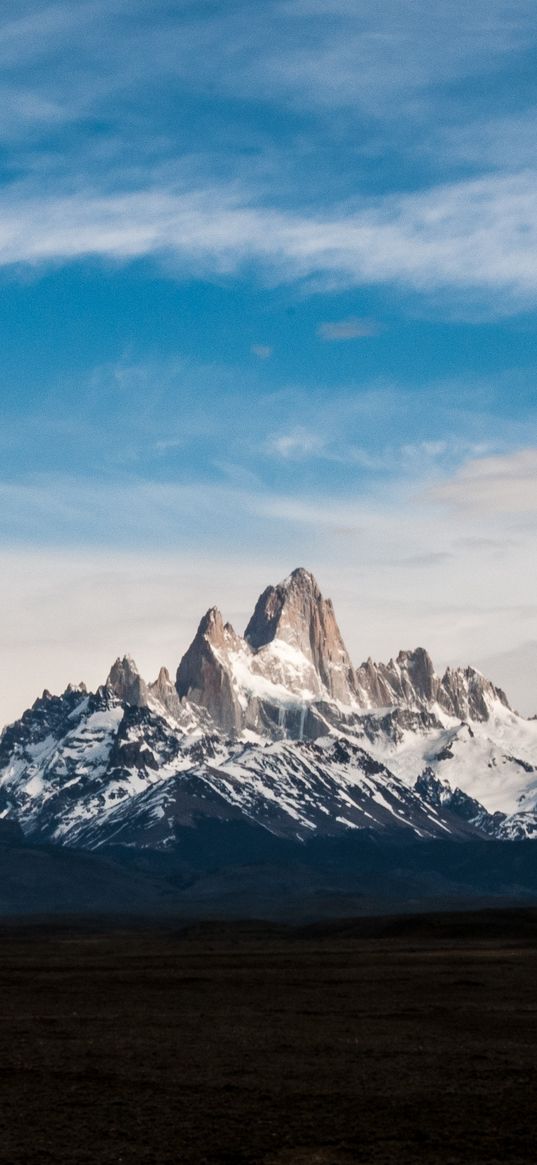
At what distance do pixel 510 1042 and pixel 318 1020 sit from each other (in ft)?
45.5

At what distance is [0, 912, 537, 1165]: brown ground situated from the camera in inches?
1635

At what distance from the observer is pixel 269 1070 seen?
55688mm

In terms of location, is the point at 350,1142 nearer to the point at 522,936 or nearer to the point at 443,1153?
the point at 443,1153

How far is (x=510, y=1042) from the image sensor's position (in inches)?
2566

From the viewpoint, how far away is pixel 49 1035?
6738 centimetres

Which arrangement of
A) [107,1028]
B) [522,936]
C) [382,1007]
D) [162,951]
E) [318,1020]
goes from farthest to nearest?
1. [522,936]
2. [162,951]
3. [382,1007]
4. [318,1020]
5. [107,1028]

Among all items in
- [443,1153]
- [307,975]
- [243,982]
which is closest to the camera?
[443,1153]

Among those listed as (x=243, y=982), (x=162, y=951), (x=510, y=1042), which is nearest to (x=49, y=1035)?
(x=510, y=1042)

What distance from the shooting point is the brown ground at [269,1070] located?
41.5m

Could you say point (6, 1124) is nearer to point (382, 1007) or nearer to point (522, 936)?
point (382, 1007)

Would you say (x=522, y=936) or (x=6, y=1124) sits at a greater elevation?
(x=522, y=936)

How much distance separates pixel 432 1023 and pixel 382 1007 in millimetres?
10138

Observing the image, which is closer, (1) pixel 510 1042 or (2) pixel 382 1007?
(1) pixel 510 1042

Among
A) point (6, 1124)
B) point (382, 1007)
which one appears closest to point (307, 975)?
point (382, 1007)
